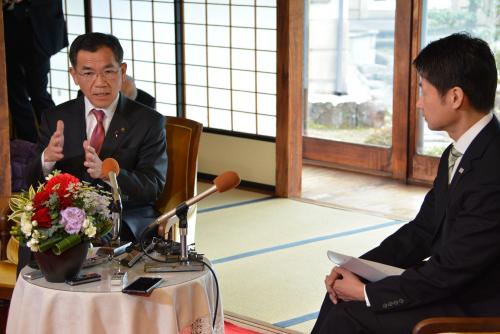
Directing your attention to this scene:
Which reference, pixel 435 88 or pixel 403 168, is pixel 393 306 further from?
pixel 403 168

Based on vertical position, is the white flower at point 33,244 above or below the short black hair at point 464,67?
below

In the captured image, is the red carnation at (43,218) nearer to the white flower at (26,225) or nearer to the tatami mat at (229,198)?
the white flower at (26,225)

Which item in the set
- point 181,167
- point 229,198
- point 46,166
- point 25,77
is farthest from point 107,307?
point 25,77

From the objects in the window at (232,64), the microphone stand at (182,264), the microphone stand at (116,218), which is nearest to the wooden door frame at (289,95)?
the window at (232,64)

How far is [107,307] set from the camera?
8.89 feet

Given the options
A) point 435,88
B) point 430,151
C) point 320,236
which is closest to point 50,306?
point 435,88

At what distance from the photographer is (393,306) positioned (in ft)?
8.70

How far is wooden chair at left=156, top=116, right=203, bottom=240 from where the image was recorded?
4004 millimetres

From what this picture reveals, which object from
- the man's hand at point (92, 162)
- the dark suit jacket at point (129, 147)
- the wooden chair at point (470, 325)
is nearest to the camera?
the wooden chair at point (470, 325)

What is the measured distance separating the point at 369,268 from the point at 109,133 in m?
1.37

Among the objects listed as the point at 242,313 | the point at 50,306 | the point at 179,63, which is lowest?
the point at 242,313

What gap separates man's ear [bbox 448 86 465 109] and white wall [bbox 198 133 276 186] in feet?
12.2

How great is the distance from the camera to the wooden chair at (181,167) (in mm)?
4004

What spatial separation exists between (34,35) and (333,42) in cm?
230
